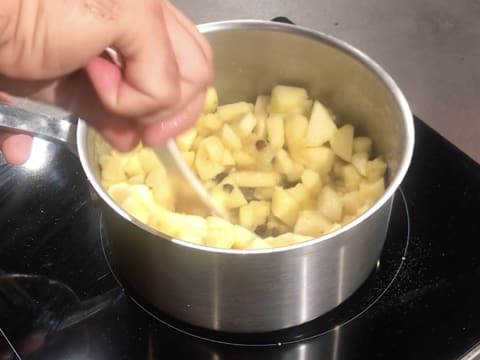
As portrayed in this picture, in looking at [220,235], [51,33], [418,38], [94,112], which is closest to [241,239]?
[220,235]

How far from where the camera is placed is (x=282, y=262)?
24.0 inches

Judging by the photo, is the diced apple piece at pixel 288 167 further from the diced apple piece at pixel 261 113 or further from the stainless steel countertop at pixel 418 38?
the stainless steel countertop at pixel 418 38

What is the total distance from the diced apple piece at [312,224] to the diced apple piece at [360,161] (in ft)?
0.31

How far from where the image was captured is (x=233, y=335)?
0.73m

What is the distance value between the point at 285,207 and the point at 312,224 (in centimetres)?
5

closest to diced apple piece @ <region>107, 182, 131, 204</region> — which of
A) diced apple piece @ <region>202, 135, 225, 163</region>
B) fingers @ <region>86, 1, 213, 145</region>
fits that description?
diced apple piece @ <region>202, 135, 225, 163</region>

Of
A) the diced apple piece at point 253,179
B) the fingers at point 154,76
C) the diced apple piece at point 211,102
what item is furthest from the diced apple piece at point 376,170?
the fingers at point 154,76

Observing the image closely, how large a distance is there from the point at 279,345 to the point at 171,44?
0.35 meters

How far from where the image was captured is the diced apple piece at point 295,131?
0.85 metres

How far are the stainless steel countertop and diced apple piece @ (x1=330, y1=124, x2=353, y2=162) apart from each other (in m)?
0.17

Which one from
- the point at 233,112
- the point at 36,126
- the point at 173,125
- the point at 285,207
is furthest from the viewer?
the point at 233,112

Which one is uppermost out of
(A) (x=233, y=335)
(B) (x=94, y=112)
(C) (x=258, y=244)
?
(B) (x=94, y=112)

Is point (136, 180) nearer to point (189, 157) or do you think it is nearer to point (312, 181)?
point (189, 157)

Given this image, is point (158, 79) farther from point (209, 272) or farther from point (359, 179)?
point (359, 179)
